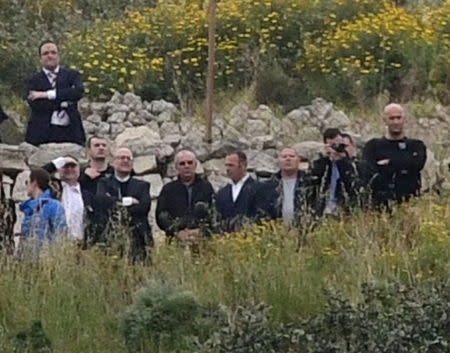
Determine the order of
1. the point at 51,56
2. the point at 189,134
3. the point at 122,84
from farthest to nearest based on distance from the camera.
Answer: the point at 122,84 → the point at 189,134 → the point at 51,56

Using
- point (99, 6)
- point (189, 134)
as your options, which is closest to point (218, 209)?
point (189, 134)

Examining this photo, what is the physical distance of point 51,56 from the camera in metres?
14.5

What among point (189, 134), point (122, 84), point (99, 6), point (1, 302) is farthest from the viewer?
point (99, 6)

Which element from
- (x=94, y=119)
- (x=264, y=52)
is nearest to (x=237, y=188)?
(x=94, y=119)

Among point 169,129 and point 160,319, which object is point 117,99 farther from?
point 160,319

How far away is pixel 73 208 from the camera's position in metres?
11.6

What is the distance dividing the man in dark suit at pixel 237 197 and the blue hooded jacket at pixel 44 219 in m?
1.54

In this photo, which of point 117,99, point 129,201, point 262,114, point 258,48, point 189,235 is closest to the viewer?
point 189,235

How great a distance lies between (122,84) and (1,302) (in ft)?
27.6

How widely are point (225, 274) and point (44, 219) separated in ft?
5.39

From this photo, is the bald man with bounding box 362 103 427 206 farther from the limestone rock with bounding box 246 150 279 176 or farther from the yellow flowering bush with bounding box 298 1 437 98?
the yellow flowering bush with bounding box 298 1 437 98

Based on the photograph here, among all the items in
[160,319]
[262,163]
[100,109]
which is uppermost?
[100,109]

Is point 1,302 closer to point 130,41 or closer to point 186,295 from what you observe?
point 186,295

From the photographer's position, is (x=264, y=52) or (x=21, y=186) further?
(x=264, y=52)
